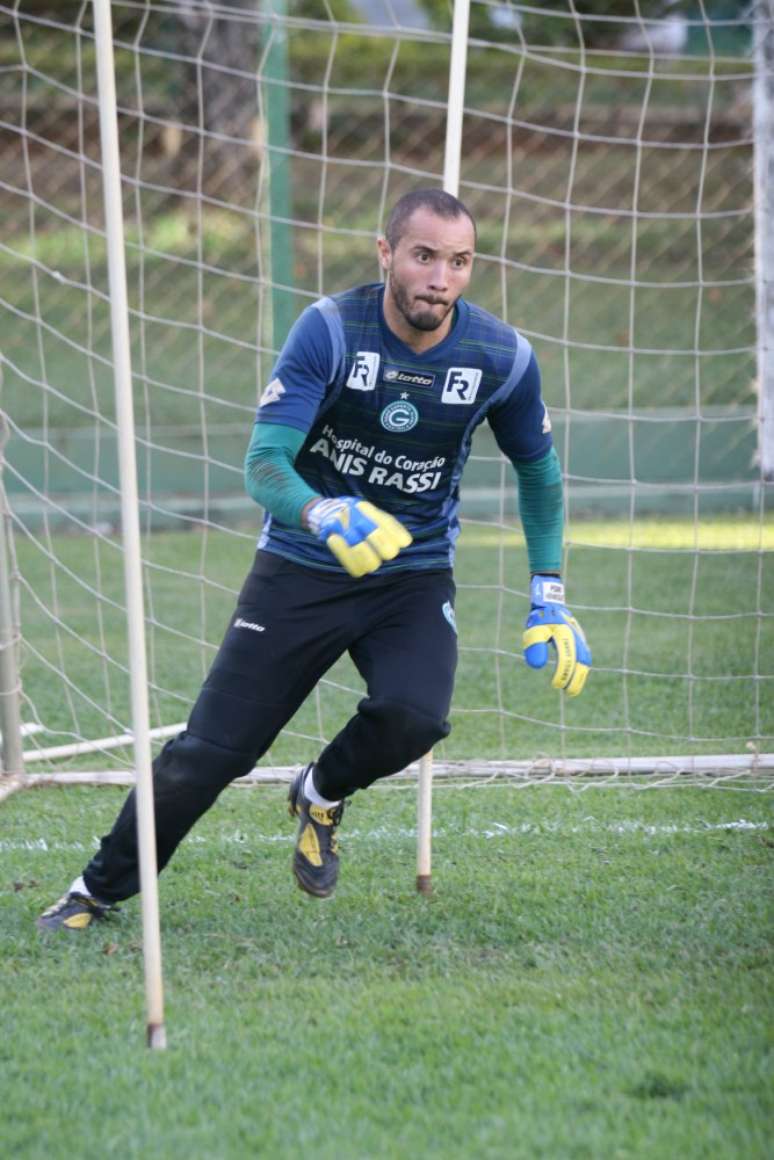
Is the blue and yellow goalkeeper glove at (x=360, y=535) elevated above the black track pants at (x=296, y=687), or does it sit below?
above

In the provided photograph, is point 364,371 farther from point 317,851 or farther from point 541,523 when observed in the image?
point 317,851

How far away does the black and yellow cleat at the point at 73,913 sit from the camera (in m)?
3.96

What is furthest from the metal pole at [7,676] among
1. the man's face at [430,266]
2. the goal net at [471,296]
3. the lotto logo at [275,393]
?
the man's face at [430,266]

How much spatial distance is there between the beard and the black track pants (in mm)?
679

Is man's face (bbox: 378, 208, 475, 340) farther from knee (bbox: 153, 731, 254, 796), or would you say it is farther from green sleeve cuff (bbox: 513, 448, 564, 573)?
knee (bbox: 153, 731, 254, 796)

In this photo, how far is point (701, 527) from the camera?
35.8 feet

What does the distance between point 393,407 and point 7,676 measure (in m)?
2.23

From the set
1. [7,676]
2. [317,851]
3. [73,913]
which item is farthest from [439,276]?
[7,676]

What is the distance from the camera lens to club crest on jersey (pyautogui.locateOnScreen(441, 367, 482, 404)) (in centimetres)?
388

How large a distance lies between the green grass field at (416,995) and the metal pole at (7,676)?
431 millimetres

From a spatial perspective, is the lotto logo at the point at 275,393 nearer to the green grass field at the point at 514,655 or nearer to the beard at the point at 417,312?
the beard at the point at 417,312

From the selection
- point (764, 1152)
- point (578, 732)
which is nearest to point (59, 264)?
point (578, 732)

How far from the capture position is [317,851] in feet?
13.5

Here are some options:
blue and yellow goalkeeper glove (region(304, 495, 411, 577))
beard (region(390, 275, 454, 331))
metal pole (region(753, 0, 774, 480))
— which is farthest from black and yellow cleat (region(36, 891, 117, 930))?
metal pole (region(753, 0, 774, 480))
